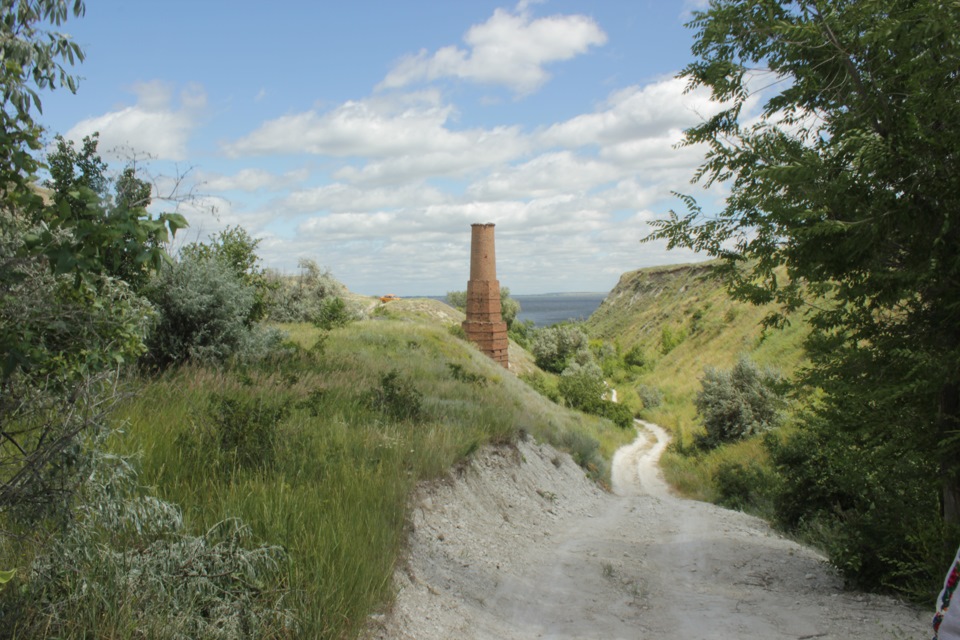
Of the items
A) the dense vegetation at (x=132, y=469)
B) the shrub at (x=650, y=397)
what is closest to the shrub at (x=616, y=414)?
the shrub at (x=650, y=397)

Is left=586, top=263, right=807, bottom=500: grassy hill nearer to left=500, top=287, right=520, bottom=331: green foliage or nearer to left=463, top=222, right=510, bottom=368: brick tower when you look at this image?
left=463, top=222, right=510, bottom=368: brick tower

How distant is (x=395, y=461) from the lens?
24.6 ft

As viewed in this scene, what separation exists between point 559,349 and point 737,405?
28.7 metres

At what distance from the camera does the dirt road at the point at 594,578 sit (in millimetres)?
5859

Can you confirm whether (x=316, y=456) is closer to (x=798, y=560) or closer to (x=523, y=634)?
(x=523, y=634)

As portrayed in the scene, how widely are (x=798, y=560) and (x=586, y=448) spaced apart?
10175 mm

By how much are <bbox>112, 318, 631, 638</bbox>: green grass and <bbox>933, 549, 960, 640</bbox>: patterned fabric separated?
3.37 m

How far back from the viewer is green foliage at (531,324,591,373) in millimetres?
58250

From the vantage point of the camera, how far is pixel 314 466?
21.4 ft

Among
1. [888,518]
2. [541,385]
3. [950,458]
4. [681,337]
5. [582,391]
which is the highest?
[950,458]

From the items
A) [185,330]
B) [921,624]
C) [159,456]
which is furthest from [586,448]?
[159,456]

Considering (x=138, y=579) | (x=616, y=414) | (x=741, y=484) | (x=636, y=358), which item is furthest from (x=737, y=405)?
(x=636, y=358)

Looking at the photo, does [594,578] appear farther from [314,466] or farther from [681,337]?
[681,337]

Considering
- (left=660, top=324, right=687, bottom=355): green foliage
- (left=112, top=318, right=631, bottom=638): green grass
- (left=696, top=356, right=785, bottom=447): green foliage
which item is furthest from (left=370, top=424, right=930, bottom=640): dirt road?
(left=660, top=324, right=687, bottom=355): green foliage
